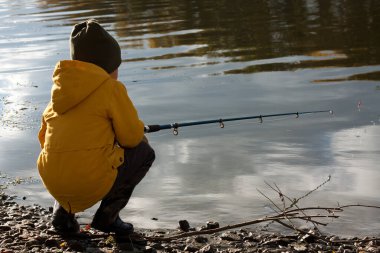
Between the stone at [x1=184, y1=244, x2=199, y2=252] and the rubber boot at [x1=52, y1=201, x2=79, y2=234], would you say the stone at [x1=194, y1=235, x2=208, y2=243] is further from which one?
the rubber boot at [x1=52, y1=201, x2=79, y2=234]

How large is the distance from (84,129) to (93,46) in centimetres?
53

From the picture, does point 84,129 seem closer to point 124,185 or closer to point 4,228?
point 124,185

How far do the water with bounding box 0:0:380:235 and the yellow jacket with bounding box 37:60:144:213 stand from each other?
3.49 ft

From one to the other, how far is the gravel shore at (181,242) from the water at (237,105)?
359 millimetres

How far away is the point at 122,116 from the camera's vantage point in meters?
4.37

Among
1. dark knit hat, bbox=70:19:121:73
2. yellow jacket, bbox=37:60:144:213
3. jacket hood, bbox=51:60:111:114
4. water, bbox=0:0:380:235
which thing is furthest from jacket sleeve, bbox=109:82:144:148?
water, bbox=0:0:380:235

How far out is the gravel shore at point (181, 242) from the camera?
461 cm

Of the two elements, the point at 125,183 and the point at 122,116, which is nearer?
the point at 122,116

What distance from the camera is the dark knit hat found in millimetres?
4465

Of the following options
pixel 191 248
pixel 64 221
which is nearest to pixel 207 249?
pixel 191 248

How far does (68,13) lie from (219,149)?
15929mm

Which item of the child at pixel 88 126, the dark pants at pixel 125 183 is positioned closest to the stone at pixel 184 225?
the dark pants at pixel 125 183

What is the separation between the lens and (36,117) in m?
8.67

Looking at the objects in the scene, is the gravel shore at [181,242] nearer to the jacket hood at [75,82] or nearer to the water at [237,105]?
the water at [237,105]
